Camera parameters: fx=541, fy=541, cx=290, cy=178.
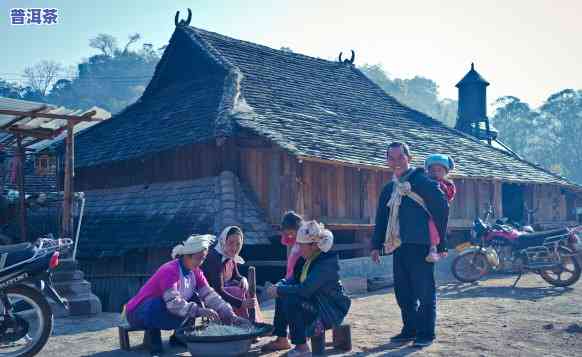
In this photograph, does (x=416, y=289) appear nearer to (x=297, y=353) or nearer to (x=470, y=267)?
(x=297, y=353)

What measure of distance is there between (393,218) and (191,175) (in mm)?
7772

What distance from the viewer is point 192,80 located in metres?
15.0

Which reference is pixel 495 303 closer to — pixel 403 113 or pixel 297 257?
pixel 297 257

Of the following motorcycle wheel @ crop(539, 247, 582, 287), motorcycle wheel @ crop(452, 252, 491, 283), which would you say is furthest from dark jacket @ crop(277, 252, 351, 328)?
motorcycle wheel @ crop(452, 252, 491, 283)

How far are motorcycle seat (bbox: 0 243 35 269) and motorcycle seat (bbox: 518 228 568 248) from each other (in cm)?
902

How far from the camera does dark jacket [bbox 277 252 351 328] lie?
469 centimetres

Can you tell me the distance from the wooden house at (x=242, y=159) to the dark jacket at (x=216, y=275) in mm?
4662

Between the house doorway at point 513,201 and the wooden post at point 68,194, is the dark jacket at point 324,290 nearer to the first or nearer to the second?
the wooden post at point 68,194

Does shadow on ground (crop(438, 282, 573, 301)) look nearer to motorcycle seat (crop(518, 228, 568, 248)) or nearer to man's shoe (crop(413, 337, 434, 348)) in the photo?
motorcycle seat (crop(518, 228, 568, 248))

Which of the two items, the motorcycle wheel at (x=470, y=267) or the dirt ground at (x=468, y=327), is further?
the motorcycle wheel at (x=470, y=267)

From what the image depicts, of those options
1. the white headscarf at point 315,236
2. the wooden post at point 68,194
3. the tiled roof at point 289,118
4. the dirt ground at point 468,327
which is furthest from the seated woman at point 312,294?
the wooden post at point 68,194

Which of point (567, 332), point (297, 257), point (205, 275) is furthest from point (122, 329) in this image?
point (567, 332)

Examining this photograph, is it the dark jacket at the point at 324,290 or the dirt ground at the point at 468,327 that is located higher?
the dark jacket at the point at 324,290

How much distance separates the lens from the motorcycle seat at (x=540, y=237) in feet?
34.3
